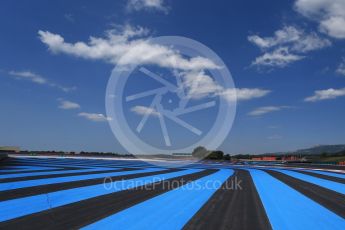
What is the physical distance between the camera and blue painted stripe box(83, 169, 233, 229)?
24.7ft

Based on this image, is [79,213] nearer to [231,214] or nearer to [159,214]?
[159,214]

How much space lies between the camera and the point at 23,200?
10.2 metres

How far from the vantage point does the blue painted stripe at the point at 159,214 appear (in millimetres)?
7531

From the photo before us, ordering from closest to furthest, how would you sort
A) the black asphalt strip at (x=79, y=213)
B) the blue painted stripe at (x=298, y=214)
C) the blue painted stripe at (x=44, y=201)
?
the black asphalt strip at (x=79, y=213) → the blue painted stripe at (x=298, y=214) → the blue painted stripe at (x=44, y=201)

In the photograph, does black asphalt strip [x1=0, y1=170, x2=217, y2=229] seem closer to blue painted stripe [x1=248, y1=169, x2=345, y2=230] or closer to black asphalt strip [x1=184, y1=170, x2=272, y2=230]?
black asphalt strip [x1=184, y1=170, x2=272, y2=230]

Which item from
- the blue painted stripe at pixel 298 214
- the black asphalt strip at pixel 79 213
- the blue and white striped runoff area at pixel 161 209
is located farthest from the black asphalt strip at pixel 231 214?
the black asphalt strip at pixel 79 213

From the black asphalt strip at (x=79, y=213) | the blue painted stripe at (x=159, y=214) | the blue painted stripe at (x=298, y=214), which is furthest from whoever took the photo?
the blue painted stripe at (x=298, y=214)

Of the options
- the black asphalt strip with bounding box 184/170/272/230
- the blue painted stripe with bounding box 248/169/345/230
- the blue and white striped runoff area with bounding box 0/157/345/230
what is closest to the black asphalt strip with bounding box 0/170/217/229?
the blue and white striped runoff area with bounding box 0/157/345/230

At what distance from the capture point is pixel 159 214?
28.8 feet

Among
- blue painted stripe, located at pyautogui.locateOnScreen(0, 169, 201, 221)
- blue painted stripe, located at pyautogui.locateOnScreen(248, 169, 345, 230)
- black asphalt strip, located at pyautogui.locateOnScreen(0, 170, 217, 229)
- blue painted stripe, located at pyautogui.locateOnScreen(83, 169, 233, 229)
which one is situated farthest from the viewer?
blue painted stripe, located at pyautogui.locateOnScreen(0, 169, 201, 221)

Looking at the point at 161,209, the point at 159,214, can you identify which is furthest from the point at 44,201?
the point at 159,214

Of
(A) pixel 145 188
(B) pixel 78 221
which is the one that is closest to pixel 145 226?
(B) pixel 78 221

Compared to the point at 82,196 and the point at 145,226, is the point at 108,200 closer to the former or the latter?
the point at 82,196

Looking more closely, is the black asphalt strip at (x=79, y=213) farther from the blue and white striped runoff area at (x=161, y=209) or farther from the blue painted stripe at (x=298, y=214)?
the blue painted stripe at (x=298, y=214)
